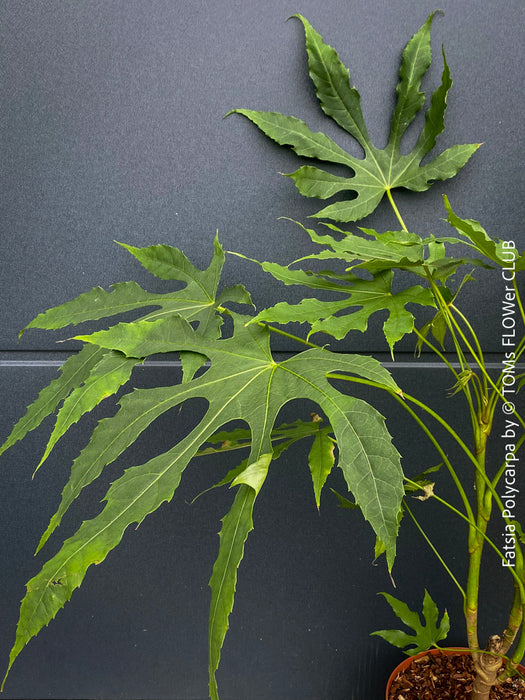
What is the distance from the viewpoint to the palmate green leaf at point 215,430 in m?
0.48

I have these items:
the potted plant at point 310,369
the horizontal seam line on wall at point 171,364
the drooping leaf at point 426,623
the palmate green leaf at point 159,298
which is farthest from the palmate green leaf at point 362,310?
the drooping leaf at point 426,623

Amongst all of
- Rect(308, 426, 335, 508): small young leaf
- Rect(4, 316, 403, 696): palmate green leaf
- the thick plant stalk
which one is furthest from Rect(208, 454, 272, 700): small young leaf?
the thick plant stalk

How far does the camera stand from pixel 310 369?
0.61 metres

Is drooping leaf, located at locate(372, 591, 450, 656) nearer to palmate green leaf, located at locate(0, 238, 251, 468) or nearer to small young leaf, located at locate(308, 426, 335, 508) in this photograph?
small young leaf, located at locate(308, 426, 335, 508)

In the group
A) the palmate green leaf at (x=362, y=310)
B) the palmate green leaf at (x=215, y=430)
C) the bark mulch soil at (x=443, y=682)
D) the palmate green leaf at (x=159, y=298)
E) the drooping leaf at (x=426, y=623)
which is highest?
the palmate green leaf at (x=159, y=298)

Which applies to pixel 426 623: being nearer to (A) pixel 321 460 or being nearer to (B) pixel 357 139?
(A) pixel 321 460

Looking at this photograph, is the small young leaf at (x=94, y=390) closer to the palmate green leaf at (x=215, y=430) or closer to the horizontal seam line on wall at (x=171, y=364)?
the palmate green leaf at (x=215, y=430)

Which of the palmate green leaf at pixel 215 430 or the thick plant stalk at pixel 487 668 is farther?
the thick plant stalk at pixel 487 668

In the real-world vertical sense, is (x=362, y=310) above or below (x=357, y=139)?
below

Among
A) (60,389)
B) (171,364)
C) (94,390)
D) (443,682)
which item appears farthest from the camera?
(171,364)

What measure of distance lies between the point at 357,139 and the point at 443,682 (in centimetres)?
86

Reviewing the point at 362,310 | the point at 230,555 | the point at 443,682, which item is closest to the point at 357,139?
the point at 362,310

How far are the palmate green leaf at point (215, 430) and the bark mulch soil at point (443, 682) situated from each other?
1.58 feet

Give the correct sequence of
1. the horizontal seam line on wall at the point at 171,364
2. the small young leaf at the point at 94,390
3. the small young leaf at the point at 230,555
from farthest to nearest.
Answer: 1. the horizontal seam line on wall at the point at 171,364
2. the small young leaf at the point at 94,390
3. the small young leaf at the point at 230,555
